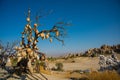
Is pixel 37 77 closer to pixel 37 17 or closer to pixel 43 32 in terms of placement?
pixel 43 32

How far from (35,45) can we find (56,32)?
170 centimetres

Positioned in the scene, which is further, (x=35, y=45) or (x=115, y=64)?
(x=115, y=64)

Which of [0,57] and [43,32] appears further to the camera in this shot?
[0,57]

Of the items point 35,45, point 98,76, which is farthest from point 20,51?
point 98,76

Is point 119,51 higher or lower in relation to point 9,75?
higher

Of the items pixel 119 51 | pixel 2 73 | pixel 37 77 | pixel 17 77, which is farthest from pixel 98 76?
pixel 119 51

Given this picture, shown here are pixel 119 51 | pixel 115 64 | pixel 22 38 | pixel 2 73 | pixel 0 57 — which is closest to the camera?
pixel 2 73

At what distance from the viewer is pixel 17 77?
40.9ft

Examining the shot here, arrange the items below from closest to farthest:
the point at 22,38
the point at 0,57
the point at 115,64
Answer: the point at 22,38, the point at 115,64, the point at 0,57

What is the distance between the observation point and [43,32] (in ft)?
43.9

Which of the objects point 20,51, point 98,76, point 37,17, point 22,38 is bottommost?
point 98,76

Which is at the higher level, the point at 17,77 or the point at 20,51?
the point at 20,51

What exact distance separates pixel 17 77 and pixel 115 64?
9.16m

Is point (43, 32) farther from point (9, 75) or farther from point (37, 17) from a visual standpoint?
point (9, 75)
